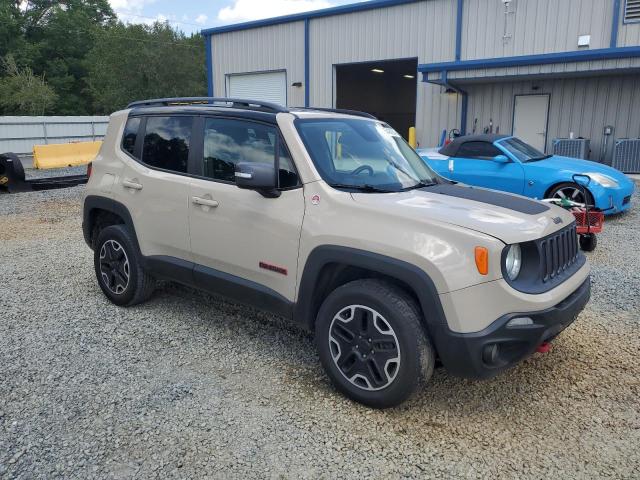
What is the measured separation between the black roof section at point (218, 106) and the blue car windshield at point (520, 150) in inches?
220

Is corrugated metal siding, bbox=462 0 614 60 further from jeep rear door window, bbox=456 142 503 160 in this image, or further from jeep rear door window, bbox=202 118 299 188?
jeep rear door window, bbox=202 118 299 188

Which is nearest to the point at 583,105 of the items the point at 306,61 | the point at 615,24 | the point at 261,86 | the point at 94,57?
the point at 615,24

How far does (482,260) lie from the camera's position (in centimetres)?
296

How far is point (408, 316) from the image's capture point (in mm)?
3125

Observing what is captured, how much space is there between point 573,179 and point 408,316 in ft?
22.6

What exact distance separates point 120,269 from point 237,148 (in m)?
1.83

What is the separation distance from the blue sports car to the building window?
320 inches

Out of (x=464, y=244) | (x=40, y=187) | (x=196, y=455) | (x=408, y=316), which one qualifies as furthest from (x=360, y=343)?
(x=40, y=187)

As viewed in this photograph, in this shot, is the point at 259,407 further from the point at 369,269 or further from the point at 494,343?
the point at 494,343

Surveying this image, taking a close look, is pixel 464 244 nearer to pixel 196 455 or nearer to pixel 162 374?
pixel 196 455

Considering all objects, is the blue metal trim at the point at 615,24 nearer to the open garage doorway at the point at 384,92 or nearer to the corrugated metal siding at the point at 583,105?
the corrugated metal siding at the point at 583,105

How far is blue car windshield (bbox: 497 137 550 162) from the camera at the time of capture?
942 cm

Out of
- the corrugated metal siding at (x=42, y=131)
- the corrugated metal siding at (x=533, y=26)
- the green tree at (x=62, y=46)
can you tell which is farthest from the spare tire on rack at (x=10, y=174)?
the green tree at (x=62, y=46)

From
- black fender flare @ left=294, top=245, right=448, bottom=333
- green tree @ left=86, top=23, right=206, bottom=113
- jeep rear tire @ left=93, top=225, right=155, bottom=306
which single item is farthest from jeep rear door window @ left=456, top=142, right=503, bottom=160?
green tree @ left=86, top=23, right=206, bottom=113
